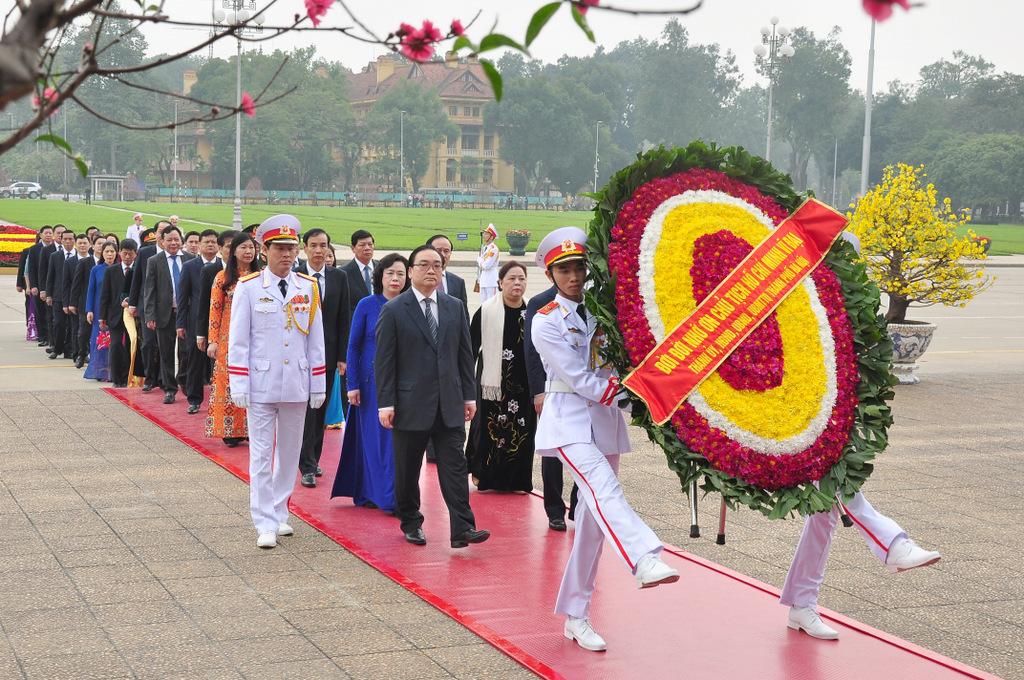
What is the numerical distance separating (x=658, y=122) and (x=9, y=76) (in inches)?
4490

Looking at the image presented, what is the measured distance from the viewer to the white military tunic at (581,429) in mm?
4750

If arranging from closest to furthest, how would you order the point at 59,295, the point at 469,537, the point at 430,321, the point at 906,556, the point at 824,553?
the point at 906,556 → the point at 824,553 → the point at 469,537 → the point at 430,321 → the point at 59,295

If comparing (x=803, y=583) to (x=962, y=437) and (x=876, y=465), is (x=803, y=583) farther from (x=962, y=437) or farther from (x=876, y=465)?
(x=962, y=437)

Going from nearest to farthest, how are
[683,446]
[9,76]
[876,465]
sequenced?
[9,76] → [683,446] → [876,465]

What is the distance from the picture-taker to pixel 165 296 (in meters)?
11.2

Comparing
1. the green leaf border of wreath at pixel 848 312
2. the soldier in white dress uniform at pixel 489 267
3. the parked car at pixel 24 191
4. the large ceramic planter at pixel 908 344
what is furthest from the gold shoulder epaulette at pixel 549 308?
the parked car at pixel 24 191

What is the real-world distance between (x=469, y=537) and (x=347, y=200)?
86.2 meters

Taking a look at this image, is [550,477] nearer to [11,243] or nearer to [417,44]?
[417,44]

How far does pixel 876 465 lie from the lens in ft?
29.8

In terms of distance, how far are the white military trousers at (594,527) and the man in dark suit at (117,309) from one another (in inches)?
336

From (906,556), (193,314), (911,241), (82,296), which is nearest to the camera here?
(906,556)

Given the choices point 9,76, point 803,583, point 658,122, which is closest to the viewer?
point 9,76

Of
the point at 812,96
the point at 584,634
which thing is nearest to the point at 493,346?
the point at 584,634

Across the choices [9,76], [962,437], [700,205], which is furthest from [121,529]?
[962,437]
